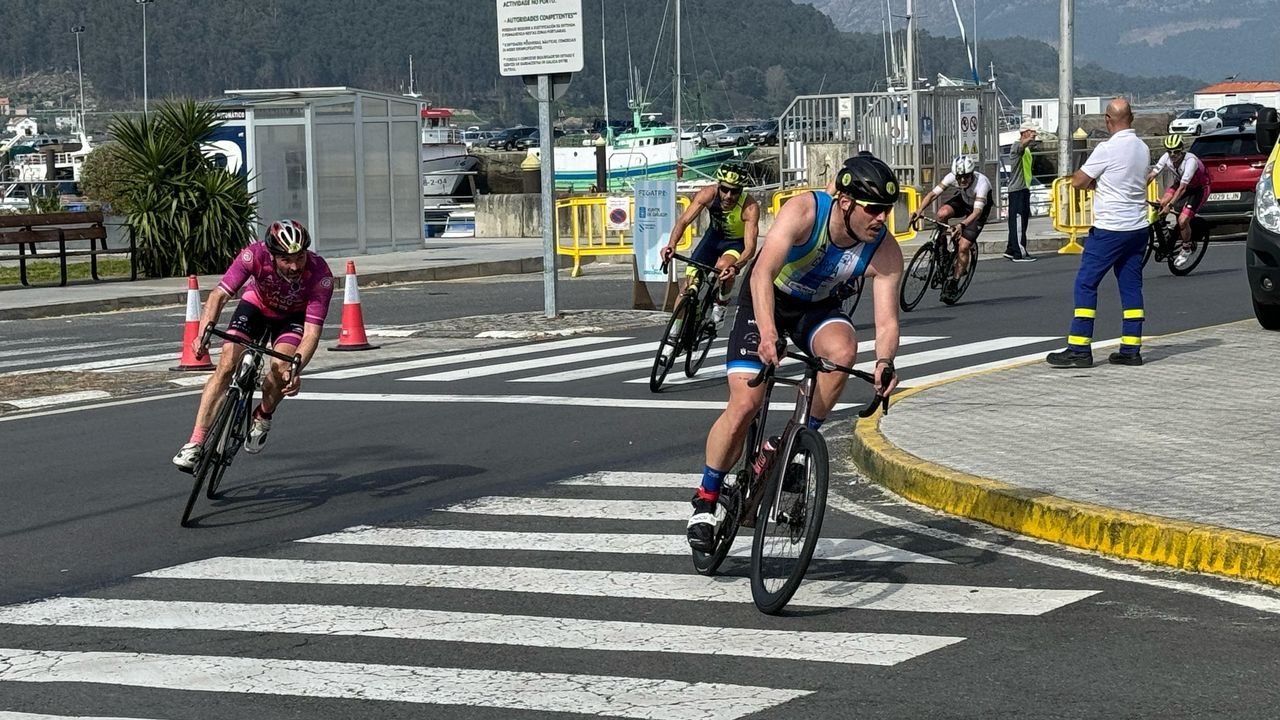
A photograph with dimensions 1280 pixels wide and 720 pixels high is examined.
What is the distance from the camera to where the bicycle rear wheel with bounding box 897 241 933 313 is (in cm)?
1992

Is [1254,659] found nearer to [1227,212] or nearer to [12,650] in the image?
[12,650]

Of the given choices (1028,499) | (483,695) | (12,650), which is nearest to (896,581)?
(1028,499)

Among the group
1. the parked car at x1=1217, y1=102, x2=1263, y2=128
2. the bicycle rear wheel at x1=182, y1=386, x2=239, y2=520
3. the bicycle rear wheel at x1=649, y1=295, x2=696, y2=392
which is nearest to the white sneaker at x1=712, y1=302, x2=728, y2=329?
the bicycle rear wheel at x1=649, y1=295, x2=696, y2=392

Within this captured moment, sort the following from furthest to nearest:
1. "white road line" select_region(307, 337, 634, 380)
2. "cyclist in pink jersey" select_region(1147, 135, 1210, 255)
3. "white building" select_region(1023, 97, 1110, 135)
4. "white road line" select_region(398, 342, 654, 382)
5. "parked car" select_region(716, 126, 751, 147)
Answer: "white building" select_region(1023, 97, 1110, 135), "parked car" select_region(716, 126, 751, 147), "cyclist in pink jersey" select_region(1147, 135, 1210, 255), "white road line" select_region(307, 337, 634, 380), "white road line" select_region(398, 342, 654, 382)

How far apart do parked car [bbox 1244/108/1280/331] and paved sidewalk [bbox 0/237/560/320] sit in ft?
47.1

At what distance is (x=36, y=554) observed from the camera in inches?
343

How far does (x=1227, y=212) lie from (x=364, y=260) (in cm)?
1372

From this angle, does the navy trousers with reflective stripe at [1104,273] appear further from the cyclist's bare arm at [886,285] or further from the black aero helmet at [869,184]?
the black aero helmet at [869,184]

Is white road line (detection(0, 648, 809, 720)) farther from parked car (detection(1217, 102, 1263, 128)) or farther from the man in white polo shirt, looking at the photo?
parked car (detection(1217, 102, 1263, 128))

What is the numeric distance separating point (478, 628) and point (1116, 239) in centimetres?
770

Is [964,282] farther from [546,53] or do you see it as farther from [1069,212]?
[1069,212]

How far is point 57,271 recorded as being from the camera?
29.3m

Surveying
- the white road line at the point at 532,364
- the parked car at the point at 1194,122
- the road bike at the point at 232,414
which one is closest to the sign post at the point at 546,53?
the white road line at the point at 532,364

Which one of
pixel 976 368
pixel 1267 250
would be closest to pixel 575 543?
pixel 976 368
